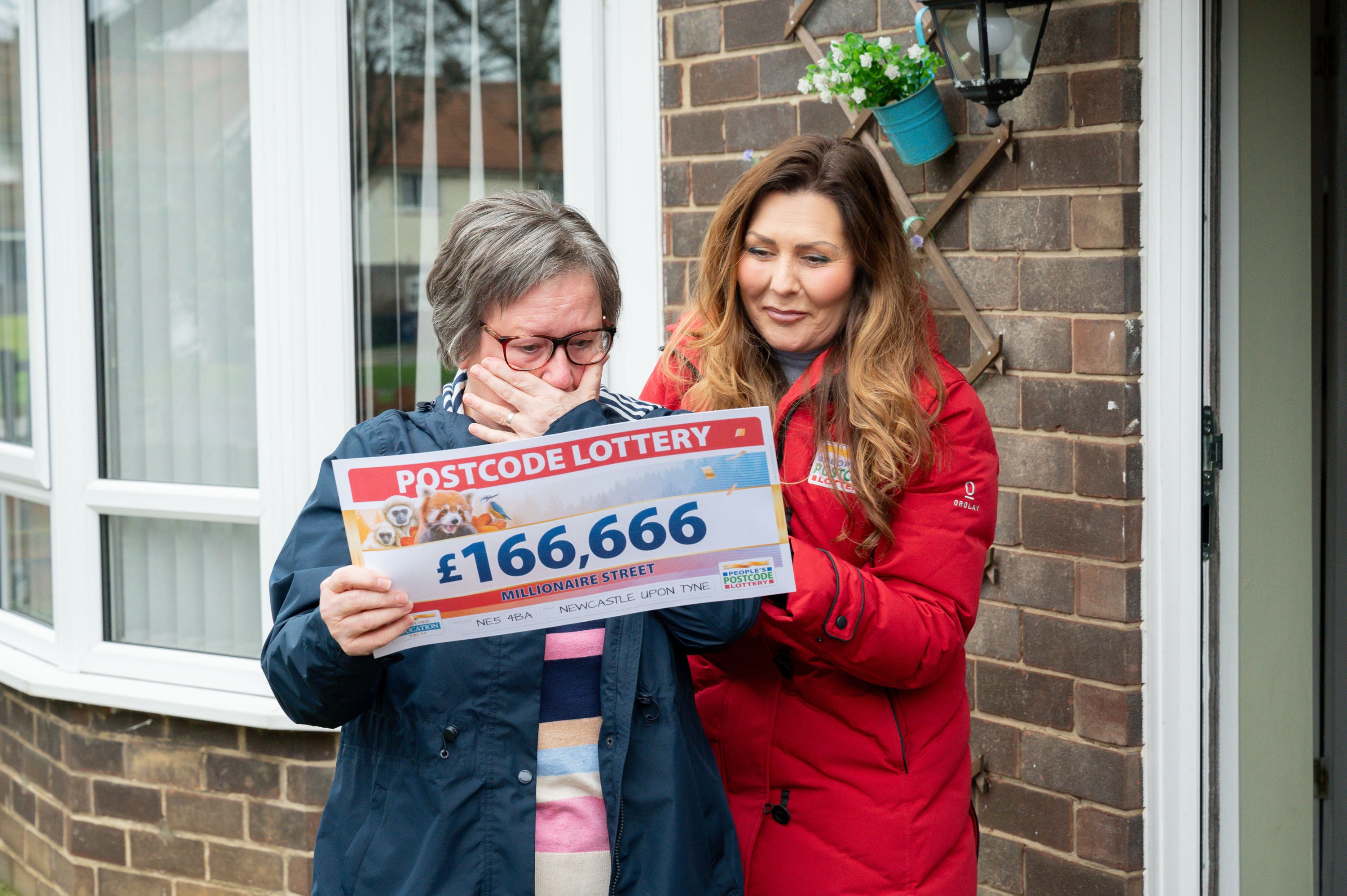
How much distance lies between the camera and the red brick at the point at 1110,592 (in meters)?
2.53

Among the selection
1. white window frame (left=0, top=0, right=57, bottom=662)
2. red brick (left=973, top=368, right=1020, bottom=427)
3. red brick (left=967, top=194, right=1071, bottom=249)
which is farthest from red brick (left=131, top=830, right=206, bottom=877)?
red brick (left=967, top=194, right=1071, bottom=249)

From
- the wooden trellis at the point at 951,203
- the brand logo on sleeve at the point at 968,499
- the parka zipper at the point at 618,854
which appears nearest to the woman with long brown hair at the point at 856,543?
the brand logo on sleeve at the point at 968,499

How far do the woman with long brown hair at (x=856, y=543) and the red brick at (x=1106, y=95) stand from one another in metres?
0.77

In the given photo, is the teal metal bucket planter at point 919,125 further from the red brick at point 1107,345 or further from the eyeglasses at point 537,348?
the eyeglasses at point 537,348

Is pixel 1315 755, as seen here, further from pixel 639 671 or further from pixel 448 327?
pixel 448 327

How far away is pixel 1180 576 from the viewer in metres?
2.51

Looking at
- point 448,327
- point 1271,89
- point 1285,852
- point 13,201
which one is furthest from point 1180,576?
point 13,201

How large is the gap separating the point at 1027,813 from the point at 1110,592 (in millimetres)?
569

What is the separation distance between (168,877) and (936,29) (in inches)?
122

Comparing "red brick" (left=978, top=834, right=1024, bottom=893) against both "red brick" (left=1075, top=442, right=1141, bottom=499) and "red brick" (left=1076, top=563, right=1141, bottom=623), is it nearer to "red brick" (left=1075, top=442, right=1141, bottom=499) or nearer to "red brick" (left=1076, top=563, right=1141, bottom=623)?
"red brick" (left=1076, top=563, right=1141, bottom=623)

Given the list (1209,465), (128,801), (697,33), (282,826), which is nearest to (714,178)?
(697,33)

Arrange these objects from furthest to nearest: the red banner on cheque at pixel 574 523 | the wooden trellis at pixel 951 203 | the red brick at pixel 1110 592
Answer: the wooden trellis at pixel 951 203 < the red brick at pixel 1110 592 < the red banner on cheque at pixel 574 523

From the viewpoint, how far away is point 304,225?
3375mm

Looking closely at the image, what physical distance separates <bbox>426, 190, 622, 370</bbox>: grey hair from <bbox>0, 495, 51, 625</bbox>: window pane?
3.03 meters
